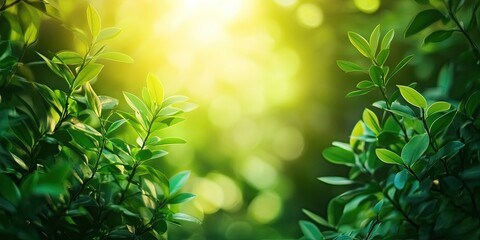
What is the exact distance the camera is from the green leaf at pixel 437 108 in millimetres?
931

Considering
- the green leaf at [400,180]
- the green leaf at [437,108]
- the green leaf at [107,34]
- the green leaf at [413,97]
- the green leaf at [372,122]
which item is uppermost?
the green leaf at [107,34]

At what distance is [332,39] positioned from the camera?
2562 millimetres

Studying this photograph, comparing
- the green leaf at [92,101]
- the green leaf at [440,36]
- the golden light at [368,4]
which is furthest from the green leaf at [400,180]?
the golden light at [368,4]

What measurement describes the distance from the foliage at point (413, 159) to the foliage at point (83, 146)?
419 millimetres

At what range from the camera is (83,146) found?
0.91m

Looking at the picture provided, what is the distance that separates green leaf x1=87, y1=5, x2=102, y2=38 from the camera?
99 centimetres

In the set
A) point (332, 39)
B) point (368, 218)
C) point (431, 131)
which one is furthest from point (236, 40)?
point (431, 131)

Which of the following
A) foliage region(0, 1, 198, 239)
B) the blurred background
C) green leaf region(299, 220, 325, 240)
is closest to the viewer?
foliage region(0, 1, 198, 239)

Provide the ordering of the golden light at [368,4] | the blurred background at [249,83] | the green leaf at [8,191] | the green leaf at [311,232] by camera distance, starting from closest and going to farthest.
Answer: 1. the green leaf at [8,191]
2. the green leaf at [311,232]
3. the golden light at [368,4]
4. the blurred background at [249,83]

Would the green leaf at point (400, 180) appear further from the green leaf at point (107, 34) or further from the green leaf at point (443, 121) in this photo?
the green leaf at point (107, 34)

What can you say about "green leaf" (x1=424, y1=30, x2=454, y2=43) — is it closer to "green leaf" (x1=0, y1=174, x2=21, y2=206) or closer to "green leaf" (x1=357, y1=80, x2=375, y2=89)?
"green leaf" (x1=357, y1=80, x2=375, y2=89)

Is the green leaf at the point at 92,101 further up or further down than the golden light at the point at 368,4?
further down

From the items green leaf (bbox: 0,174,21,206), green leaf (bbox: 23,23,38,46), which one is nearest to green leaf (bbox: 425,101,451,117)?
green leaf (bbox: 0,174,21,206)

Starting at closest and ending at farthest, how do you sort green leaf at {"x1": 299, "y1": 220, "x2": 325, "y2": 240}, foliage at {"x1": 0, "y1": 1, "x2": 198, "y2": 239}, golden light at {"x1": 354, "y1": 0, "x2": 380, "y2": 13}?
foliage at {"x1": 0, "y1": 1, "x2": 198, "y2": 239} < green leaf at {"x1": 299, "y1": 220, "x2": 325, "y2": 240} < golden light at {"x1": 354, "y1": 0, "x2": 380, "y2": 13}
